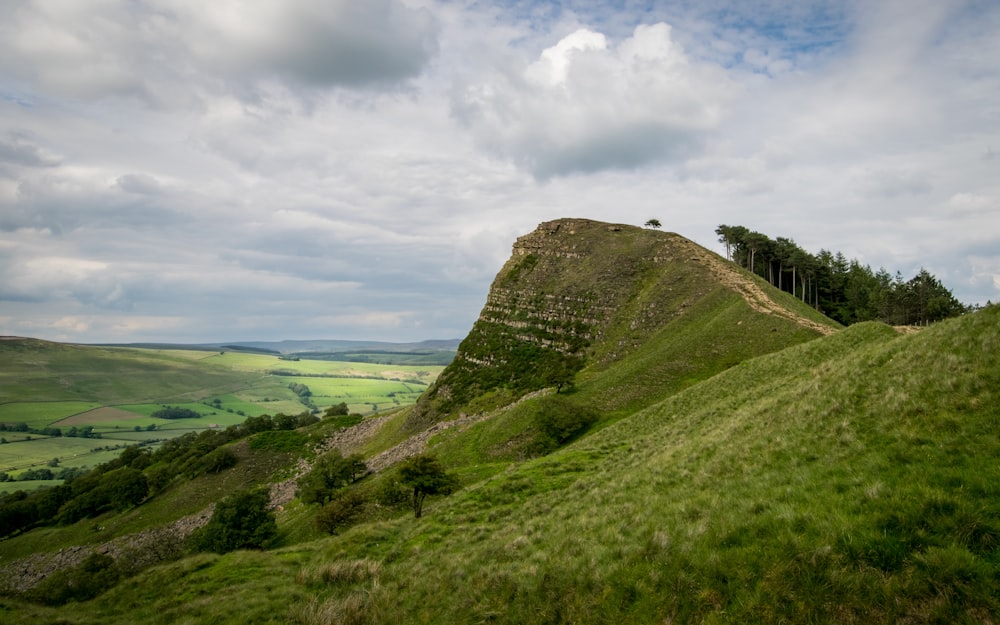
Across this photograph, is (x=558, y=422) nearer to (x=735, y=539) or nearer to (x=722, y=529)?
(x=722, y=529)

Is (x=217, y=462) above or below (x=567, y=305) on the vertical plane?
below

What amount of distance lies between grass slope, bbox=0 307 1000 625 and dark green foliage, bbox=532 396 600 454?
20.7 metres

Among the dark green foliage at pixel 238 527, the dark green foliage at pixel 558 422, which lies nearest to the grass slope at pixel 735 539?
the dark green foliage at pixel 238 527

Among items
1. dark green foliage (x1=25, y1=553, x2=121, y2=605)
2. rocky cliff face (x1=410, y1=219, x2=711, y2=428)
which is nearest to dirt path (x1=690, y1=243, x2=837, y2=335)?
rocky cliff face (x1=410, y1=219, x2=711, y2=428)

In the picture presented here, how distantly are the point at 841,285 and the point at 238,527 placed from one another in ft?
449

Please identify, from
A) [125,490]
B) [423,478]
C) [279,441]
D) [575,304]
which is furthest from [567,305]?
[125,490]

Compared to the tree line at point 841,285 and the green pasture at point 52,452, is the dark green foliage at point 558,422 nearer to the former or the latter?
the tree line at point 841,285

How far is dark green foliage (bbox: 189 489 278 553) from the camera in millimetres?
47094

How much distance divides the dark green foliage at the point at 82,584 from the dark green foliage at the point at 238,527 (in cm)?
762

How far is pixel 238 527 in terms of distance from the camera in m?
48.6

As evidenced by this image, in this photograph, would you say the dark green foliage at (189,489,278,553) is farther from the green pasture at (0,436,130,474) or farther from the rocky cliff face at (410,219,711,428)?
the green pasture at (0,436,130,474)

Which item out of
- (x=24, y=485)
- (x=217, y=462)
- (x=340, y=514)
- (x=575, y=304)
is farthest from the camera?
(x=24, y=485)

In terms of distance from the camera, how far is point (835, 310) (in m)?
109

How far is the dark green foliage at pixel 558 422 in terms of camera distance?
51.0 metres
